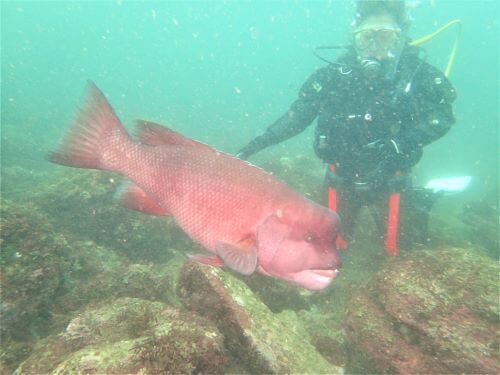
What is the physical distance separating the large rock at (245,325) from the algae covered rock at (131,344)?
39 cm

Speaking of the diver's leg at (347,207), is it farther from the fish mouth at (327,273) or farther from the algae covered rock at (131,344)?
the algae covered rock at (131,344)

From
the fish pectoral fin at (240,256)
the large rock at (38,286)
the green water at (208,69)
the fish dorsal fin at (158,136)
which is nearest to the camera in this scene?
the fish pectoral fin at (240,256)

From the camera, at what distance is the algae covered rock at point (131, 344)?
1714 millimetres

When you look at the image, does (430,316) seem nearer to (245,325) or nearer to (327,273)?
(327,273)

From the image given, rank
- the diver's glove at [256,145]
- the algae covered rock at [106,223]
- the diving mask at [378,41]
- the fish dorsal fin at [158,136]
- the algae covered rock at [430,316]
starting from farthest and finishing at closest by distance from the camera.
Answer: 1. the algae covered rock at [106,223]
2. the diving mask at [378,41]
3. the diver's glove at [256,145]
4. the algae covered rock at [430,316]
5. the fish dorsal fin at [158,136]

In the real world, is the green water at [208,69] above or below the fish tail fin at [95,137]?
above

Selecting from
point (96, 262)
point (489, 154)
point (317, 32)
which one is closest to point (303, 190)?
point (96, 262)

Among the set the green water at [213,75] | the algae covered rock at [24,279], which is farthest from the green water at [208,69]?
the algae covered rock at [24,279]

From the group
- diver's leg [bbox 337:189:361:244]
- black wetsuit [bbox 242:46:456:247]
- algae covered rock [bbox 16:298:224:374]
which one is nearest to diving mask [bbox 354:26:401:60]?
black wetsuit [bbox 242:46:456:247]

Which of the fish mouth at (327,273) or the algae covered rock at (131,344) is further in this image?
the fish mouth at (327,273)

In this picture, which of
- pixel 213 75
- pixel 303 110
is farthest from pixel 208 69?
pixel 303 110

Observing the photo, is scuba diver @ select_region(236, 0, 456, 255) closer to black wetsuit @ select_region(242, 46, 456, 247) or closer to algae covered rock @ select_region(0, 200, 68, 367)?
black wetsuit @ select_region(242, 46, 456, 247)

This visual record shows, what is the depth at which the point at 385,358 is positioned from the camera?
3.00 m

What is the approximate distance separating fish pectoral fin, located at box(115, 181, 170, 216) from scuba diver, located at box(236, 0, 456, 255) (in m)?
2.72
